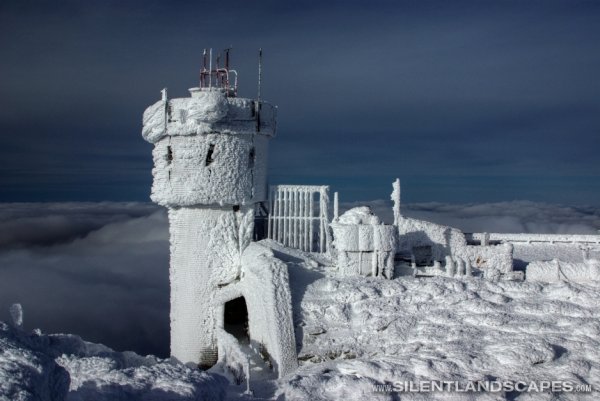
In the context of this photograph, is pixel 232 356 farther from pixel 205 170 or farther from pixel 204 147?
pixel 204 147

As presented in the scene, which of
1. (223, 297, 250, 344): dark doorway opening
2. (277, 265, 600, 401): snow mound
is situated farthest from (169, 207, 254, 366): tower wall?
(277, 265, 600, 401): snow mound

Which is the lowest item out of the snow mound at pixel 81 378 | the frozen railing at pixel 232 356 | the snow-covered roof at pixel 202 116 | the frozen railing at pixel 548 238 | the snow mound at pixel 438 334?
the frozen railing at pixel 232 356

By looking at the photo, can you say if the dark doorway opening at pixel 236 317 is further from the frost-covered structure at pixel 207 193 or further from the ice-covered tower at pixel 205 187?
the ice-covered tower at pixel 205 187

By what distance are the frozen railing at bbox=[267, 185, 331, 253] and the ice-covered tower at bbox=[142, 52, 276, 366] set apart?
1232mm

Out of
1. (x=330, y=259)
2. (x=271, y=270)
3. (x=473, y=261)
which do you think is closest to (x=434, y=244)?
(x=473, y=261)

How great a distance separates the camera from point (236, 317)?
24.4 m

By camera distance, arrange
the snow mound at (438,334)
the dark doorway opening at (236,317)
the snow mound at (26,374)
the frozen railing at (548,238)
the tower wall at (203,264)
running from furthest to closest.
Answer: the frozen railing at (548,238), the dark doorway opening at (236,317), the tower wall at (203,264), the snow mound at (438,334), the snow mound at (26,374)

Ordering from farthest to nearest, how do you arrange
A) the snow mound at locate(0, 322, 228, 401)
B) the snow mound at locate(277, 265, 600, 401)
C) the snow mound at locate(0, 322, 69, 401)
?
the snow mound at locate(277, 265, 600, 401)
the snow mound at locate(0, 322, 228, 401)
the snow mound at locate(0, 322, 69, 401)

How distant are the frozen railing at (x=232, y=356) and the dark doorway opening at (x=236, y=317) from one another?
2.12 metres

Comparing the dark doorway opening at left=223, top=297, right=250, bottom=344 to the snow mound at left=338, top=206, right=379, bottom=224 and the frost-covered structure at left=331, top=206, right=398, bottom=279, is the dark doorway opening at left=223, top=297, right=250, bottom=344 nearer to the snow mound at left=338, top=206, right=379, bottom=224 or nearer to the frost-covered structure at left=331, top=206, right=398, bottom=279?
the frost-covered structure at left=331, top=206, right=398, bottom=279

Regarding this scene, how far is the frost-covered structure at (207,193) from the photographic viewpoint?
22.0 meters

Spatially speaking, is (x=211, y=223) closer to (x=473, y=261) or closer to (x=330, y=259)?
(x=330, y=259)

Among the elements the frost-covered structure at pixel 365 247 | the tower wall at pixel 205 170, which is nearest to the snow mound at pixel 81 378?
the frost-covered structure at pixel 365 247

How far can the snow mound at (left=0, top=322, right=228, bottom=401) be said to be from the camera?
27.0 ft
